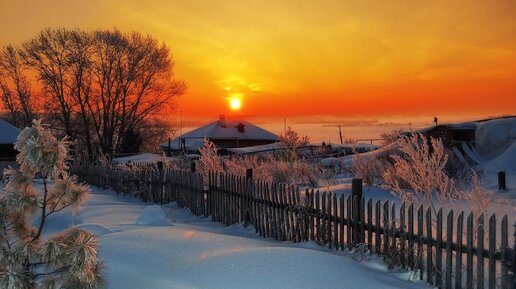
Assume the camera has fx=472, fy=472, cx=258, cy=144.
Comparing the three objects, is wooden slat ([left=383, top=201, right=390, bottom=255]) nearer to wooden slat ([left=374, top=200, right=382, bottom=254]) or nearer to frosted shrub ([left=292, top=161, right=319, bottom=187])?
wooden slat ([left=374, top=200, right=382, bottom=254])

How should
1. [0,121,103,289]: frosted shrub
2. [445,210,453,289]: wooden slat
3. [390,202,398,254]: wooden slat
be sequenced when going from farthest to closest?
[390,202,398,254]: wooden slat < [445,210,453,289]: wooden slat < [0,121,103,289]: frosted shrub

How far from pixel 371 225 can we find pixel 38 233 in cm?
414

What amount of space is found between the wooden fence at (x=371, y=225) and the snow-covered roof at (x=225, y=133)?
1505 inches

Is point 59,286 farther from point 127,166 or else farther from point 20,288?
point 127,166

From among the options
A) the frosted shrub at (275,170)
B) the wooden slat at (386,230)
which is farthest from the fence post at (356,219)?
the frosted shrub at (275,170)

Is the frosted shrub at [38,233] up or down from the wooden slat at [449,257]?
up

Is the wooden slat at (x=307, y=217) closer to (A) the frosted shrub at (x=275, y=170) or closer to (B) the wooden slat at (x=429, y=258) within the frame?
(B) the wooden slat at (x=429, y=258)

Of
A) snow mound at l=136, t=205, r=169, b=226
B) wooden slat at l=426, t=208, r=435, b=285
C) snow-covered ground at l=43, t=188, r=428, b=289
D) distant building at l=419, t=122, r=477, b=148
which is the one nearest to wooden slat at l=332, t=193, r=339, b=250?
snow-covered ground at l=43, t=188, r=428, b=289

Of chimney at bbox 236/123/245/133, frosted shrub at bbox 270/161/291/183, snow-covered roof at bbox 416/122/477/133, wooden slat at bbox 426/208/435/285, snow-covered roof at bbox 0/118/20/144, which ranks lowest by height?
wooden slat at bbox 426/208/435/285

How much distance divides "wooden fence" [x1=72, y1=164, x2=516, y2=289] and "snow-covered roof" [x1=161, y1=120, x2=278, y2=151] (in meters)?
38.2

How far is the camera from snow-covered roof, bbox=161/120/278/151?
2018 inches

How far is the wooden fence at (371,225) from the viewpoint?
16.6 feet

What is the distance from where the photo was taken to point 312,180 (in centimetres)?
1400

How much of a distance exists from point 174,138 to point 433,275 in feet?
170
